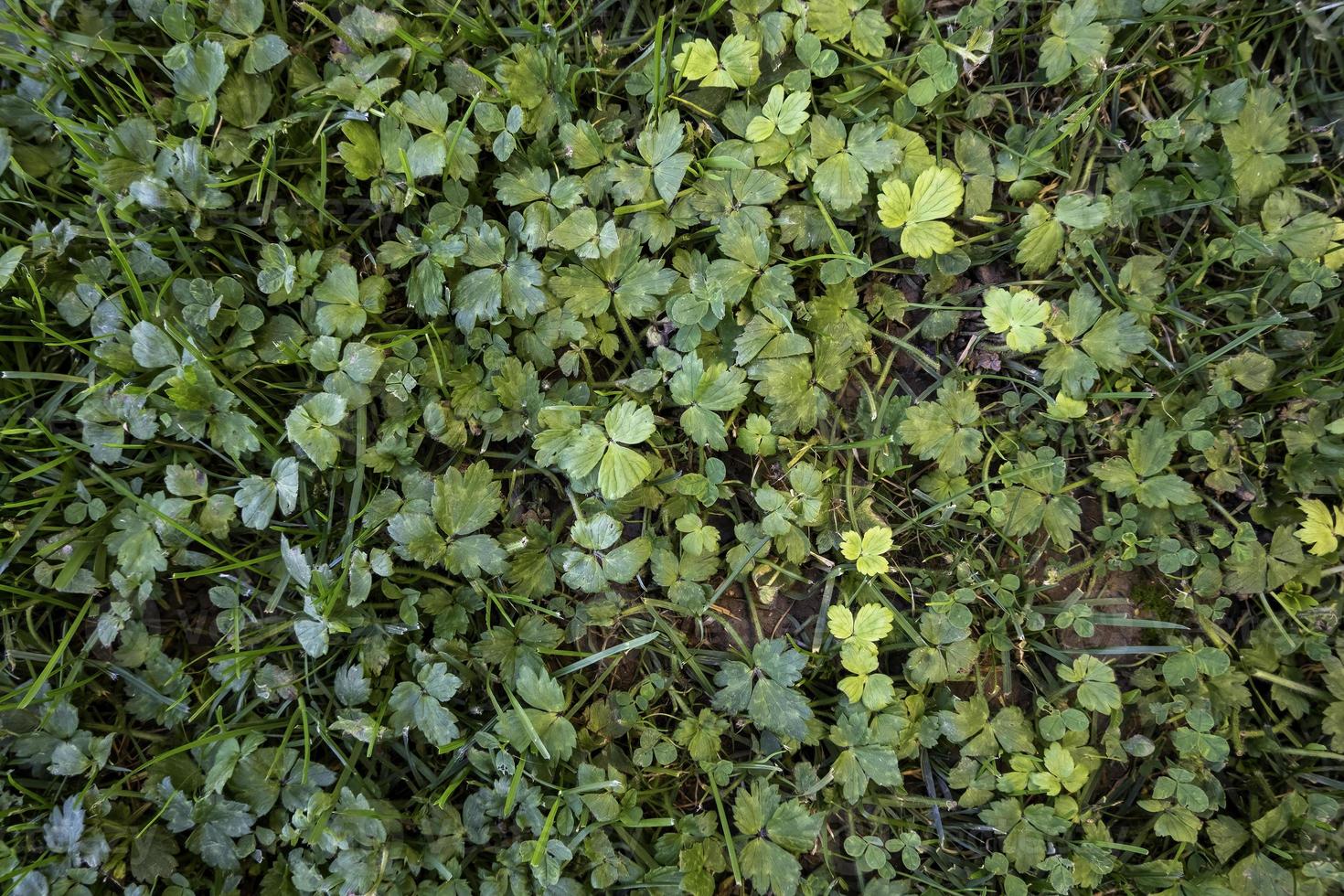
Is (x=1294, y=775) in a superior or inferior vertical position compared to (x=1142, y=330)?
inferior

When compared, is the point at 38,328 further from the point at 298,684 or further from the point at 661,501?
the point at 661,501

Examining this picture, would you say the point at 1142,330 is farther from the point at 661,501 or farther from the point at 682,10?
the point at 682,10

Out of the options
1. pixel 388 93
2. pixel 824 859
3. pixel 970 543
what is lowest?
pixel 824 859

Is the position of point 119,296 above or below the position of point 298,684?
above

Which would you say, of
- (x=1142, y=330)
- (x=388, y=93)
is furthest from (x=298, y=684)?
(x=1142, y=330)

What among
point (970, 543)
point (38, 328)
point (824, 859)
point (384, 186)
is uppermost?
point (384, 186)

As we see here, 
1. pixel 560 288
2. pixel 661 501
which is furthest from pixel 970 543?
pixel 560 288
